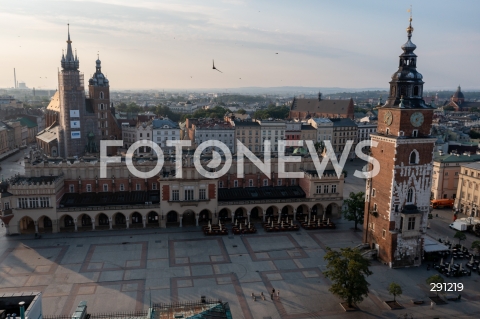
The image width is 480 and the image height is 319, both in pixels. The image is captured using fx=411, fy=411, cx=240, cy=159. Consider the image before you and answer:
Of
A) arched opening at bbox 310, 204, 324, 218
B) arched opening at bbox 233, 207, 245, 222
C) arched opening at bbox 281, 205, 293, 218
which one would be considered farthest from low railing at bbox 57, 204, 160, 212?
arched opening at bbox 310, 204, 324, 218

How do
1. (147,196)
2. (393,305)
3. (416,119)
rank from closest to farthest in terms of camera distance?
(393,305)
(416,119)
(147,196)

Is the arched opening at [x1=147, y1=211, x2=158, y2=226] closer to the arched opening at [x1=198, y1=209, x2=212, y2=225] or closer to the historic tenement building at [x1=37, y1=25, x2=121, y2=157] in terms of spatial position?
the arched opening at [x1=198, y1=209, x2=212, y2=225]

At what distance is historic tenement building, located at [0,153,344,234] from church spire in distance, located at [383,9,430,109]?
23.3 metres

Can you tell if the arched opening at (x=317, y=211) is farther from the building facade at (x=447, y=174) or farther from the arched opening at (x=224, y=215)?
the building facade at (x=447, y=174)

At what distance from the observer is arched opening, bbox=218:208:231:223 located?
7162cm

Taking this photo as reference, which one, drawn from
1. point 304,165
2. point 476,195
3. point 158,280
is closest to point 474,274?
point 476,195

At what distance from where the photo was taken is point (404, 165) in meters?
51.5

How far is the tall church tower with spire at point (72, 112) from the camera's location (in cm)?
10312

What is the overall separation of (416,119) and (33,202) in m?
55.7

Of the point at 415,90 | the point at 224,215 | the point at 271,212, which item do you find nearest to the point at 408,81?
the point at 415,90

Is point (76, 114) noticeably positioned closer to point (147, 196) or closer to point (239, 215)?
point (147, 196)

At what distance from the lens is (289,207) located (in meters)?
73.6

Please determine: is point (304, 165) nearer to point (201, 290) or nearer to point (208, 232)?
point (208, 232)

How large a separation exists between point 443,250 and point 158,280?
37632mm
